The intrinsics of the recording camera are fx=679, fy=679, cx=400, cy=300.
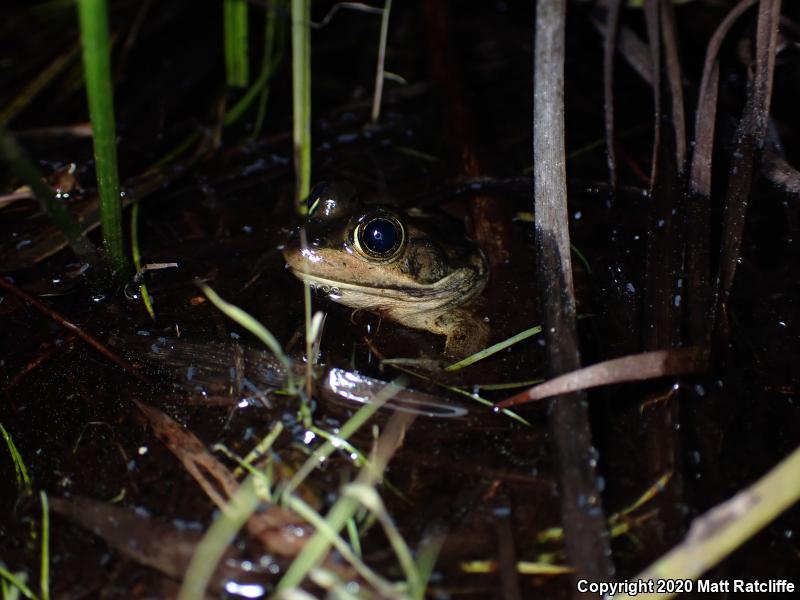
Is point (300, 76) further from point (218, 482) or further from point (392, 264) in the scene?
point (218, 482)

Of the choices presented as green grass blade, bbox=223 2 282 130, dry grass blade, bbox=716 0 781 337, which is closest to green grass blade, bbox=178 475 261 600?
dry grass blade, bbox=716 0 781 337

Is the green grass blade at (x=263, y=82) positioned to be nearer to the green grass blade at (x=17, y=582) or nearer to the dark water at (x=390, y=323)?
the dark water at (x=390, y=323)

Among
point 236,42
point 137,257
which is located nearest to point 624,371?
point 137,257

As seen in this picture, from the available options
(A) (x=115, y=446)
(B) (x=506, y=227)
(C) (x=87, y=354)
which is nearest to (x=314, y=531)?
(A) (x=115, y=446)

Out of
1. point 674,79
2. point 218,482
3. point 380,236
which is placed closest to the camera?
point 218,482

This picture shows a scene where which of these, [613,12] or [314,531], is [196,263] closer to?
[314,531]

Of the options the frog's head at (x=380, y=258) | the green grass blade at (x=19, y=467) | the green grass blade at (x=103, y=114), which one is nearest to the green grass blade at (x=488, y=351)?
the frog's head at (x=380, y=258)
